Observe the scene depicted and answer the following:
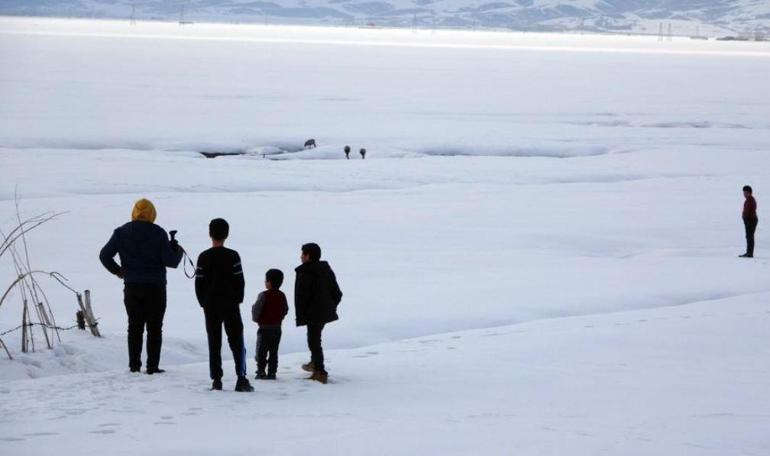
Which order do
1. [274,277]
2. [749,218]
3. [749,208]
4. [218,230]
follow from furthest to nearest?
[749,218] < [749,208] < [274,277] < [218,230]

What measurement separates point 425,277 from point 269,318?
612cm

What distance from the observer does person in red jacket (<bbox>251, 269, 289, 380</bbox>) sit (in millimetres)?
8344

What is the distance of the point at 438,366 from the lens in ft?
30.7

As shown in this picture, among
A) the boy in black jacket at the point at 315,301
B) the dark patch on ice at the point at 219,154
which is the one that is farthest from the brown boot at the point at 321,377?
the dark patch on ice at the point at 219,154

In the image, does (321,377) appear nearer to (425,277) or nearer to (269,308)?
(269,308)

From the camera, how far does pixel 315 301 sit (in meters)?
8.40

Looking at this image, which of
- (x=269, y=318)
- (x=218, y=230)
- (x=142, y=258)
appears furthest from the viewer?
(x=269, y=318)

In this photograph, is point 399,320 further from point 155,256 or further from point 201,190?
point 201,190

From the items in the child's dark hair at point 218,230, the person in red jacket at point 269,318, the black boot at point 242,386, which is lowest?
the black boot at point 242,386

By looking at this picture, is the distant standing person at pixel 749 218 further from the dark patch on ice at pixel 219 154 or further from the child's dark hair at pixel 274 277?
the dark patch on ice at pixel 219 154

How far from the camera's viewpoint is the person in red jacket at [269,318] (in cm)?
834

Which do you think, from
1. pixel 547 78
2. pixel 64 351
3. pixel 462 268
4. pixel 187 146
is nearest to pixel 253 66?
pixel 547 78

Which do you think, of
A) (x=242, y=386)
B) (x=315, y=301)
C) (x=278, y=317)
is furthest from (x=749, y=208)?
(x=242, y=386)

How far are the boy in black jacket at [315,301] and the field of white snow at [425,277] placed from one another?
0.23 meters
